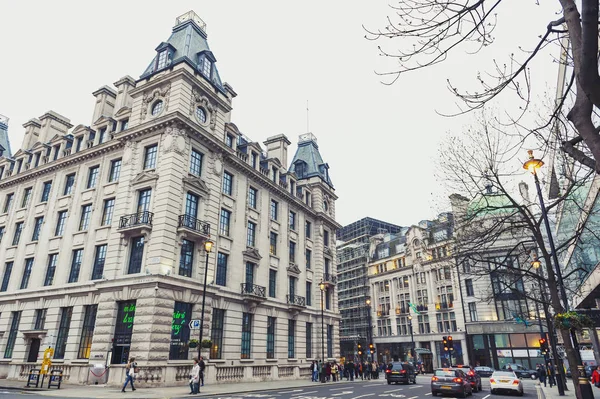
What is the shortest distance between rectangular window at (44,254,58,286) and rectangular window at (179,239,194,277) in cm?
1138

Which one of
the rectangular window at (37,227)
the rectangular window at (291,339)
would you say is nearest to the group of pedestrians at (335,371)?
the rectangular window at (291,339)

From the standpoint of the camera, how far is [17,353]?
1037 inches

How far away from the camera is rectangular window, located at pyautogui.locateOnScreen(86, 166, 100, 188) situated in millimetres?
29266

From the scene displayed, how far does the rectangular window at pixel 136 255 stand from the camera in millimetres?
23547

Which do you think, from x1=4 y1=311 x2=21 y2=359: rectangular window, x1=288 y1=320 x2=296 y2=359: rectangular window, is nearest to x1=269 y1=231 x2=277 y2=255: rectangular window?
x1=288 y1=320 x2=296 y2=359: rectangular window

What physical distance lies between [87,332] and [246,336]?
10.9 meters

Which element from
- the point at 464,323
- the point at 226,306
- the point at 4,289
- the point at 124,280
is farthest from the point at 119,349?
the point at 464,323

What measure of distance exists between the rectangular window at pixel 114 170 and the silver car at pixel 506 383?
93.7 feet

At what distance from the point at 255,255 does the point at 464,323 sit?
Result: 43.7 metres

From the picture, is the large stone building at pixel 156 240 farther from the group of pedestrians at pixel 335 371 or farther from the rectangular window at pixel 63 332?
the group of pedestrians at pixel 335 371

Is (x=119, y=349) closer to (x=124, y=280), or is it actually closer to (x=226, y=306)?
(x=124, y=280)

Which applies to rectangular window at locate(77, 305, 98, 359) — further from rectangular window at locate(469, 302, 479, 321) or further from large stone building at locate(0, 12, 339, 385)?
rectangular window at locate(469, 302, 479, 321)

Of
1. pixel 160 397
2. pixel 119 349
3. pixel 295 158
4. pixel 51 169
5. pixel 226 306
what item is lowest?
pixel 160 397

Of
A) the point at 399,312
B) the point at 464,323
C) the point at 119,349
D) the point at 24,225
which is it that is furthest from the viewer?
the point at 399,312
